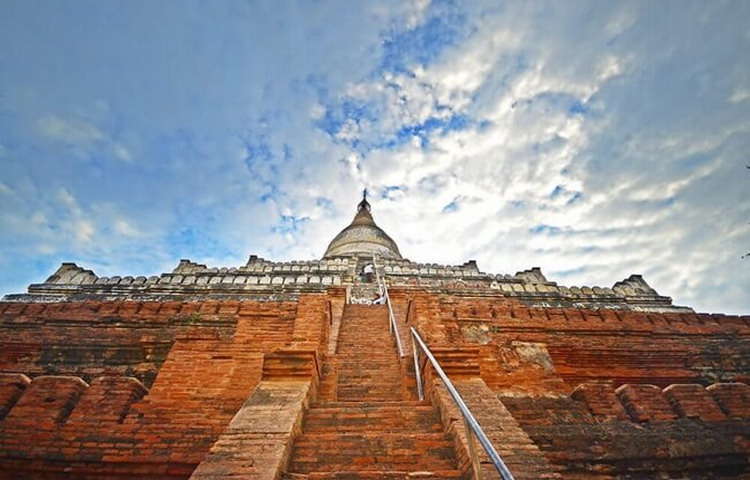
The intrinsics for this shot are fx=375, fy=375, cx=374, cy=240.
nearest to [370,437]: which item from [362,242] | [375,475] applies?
[375,475]

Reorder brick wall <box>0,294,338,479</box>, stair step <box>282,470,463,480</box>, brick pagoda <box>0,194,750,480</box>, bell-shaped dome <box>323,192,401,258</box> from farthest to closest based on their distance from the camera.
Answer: bell-shaped dome <box>323,192,401,258</box>, brick wall <box>0,294,338,479</box>, brick pagoda <box>0,194,750,480</box>, stair step <box>282,470,463,480</box>

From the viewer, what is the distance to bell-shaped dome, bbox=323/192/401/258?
25.2m

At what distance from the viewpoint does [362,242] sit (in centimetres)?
2641

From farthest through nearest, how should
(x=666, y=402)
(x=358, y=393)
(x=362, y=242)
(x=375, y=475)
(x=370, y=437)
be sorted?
(x=362, y=242), (x=358, y=393), (x=666, y=402), (x=370, y=437), (x=375, y=475)

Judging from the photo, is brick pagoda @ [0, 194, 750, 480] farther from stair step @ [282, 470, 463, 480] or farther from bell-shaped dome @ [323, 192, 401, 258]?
bell-shaped dome @ [323, 192, 401, 258]

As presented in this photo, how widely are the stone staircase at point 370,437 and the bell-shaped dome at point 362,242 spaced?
1855cm

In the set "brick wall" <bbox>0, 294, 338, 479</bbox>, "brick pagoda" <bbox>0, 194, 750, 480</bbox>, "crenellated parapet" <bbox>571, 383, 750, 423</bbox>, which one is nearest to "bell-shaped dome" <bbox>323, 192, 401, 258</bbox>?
"brick pagoda" <bbox>0, 194, 750, 480</bbox>

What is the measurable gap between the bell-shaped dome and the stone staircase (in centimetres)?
1855

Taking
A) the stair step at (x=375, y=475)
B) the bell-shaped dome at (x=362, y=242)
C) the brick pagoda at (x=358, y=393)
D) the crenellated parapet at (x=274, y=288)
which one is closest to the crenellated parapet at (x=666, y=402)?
the brick pagoda at (x=358, y=393)

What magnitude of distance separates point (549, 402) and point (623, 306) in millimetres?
11250

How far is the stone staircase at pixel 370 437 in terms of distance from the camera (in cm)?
303

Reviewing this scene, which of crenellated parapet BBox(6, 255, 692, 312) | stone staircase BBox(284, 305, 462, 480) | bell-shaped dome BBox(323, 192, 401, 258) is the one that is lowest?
stone staircase BBox(284, 305, 462, 480)

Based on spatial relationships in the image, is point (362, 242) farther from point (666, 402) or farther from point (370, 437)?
point (370, 437)

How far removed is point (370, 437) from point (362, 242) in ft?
75.8
